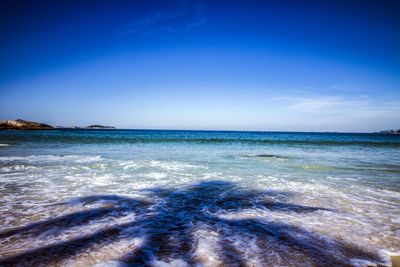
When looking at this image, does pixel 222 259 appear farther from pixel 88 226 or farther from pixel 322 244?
pixel 88 226

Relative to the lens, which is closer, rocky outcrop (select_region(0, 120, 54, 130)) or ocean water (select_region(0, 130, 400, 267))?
ocean water (select_region(0, 130, 400, 267))

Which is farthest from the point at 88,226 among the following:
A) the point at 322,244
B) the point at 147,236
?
the point at 322,244

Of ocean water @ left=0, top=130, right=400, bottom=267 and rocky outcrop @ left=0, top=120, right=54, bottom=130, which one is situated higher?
rocky outcrop @ left=0, top=120, right=54, bottom=130

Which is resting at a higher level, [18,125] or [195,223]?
[18,125]

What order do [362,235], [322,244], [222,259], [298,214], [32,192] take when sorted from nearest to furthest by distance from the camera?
[222,259]
[322,244]
[362,235]
[298,214]
[32,192]

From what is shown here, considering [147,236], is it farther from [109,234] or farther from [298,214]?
[298,214]

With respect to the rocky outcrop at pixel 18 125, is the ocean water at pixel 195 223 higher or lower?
lower

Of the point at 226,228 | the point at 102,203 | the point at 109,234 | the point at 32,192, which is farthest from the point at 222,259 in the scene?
the point at 32,192

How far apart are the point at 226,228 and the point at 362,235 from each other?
212cm

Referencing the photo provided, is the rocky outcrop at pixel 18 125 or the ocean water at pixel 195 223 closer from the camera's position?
the ocean water at pixel 195 223

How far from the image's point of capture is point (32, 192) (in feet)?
15.9

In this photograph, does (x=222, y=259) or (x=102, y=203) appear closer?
(x=222, y=259)

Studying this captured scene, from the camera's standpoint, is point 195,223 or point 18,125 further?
point 18,125

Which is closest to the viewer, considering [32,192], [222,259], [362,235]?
[222,259]
